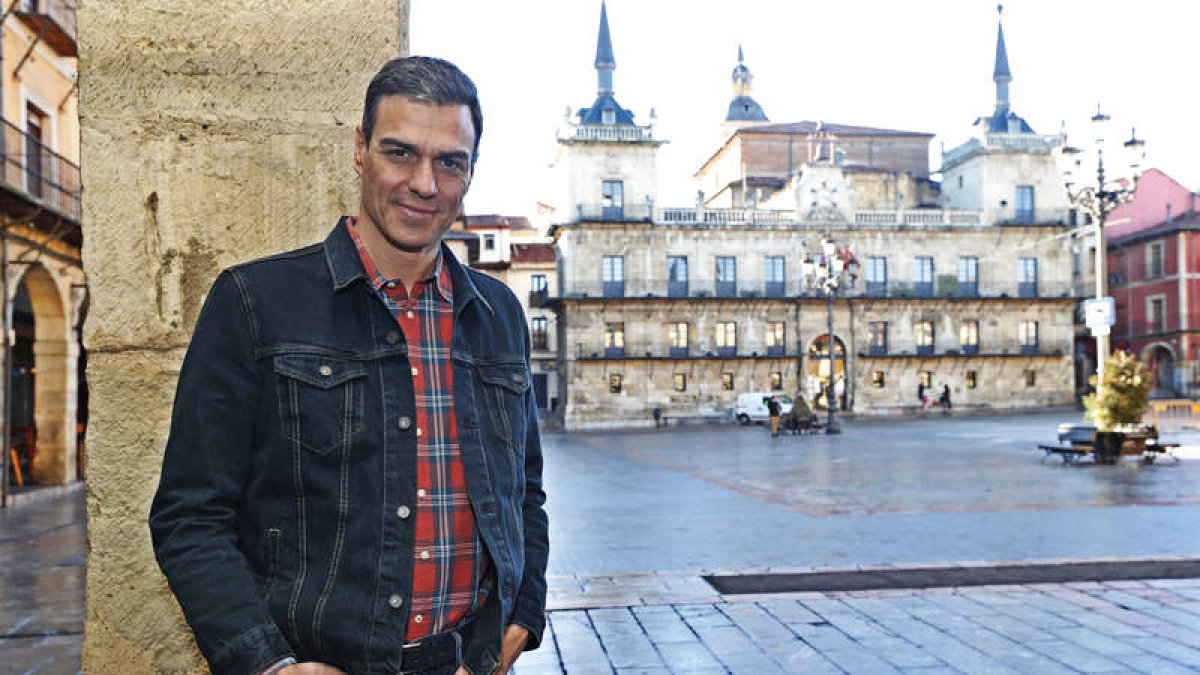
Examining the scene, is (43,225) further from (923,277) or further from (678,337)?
(923,277)

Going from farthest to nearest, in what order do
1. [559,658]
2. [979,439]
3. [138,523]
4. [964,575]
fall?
[979,439], [964,575], [559,658], [138,523]

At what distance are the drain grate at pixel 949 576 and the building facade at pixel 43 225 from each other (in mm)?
10461

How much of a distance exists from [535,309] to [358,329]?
49179 mm

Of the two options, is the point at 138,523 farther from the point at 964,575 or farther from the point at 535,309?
the point at 535,309

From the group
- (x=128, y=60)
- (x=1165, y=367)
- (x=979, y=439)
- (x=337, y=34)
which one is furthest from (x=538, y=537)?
A: (x=1165, y=367)

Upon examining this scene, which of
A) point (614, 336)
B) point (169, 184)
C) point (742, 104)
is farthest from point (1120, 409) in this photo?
point (742, 104)

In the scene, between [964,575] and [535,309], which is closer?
[964,575]

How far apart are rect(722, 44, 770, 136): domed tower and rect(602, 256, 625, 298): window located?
23.9m

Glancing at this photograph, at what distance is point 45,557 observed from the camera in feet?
25.5

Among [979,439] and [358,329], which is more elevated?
[358,329]

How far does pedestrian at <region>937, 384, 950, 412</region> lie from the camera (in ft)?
141

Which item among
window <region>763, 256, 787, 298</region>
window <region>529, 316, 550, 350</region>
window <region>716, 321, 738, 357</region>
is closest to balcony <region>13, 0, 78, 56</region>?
window <region>716, 321, 738, 357</region>

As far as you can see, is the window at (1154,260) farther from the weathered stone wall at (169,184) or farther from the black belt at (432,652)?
the black belt at (432,652)

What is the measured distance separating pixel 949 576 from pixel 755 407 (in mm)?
32293
